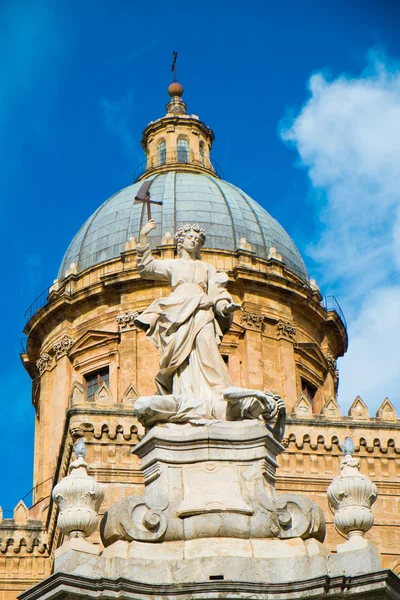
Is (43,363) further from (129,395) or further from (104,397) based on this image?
(104,397)

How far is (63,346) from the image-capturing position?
51.1 meters

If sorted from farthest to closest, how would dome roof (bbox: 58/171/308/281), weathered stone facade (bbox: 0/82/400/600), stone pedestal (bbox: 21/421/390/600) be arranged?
dome roof (bbox: 58/171/308/281)
weathered stone facade (bbox: 0/82/400/600)
stone pedestal (bbox: 21/421/390/600)

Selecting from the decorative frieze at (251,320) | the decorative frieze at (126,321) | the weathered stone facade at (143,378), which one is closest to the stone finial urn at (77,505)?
the weathered stone facade at (143,378)

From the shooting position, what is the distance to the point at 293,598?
47.1ft

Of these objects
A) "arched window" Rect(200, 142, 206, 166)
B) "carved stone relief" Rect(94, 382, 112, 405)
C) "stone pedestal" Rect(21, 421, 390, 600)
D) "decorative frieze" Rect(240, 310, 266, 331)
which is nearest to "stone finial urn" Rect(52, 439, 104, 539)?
"stone pedestal" Rect(21, 421, 390, 600)

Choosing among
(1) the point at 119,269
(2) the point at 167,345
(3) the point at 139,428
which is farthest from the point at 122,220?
(2) the point at 167,345

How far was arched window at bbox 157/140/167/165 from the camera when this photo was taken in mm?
57219

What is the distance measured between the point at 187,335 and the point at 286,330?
34181mm

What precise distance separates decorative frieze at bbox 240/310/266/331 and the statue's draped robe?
32.1 metres

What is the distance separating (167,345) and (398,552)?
26.2 m

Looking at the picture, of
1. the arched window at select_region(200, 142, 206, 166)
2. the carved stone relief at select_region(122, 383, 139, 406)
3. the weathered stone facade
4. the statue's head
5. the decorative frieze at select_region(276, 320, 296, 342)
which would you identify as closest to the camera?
the statue's head

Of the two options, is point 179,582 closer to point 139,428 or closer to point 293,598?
point 293,598

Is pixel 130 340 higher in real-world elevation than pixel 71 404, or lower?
higher

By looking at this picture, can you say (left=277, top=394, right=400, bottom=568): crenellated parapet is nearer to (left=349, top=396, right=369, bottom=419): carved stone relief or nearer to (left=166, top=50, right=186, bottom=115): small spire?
(left=349, top=396, right=369, bottom=419): carved stone relief
